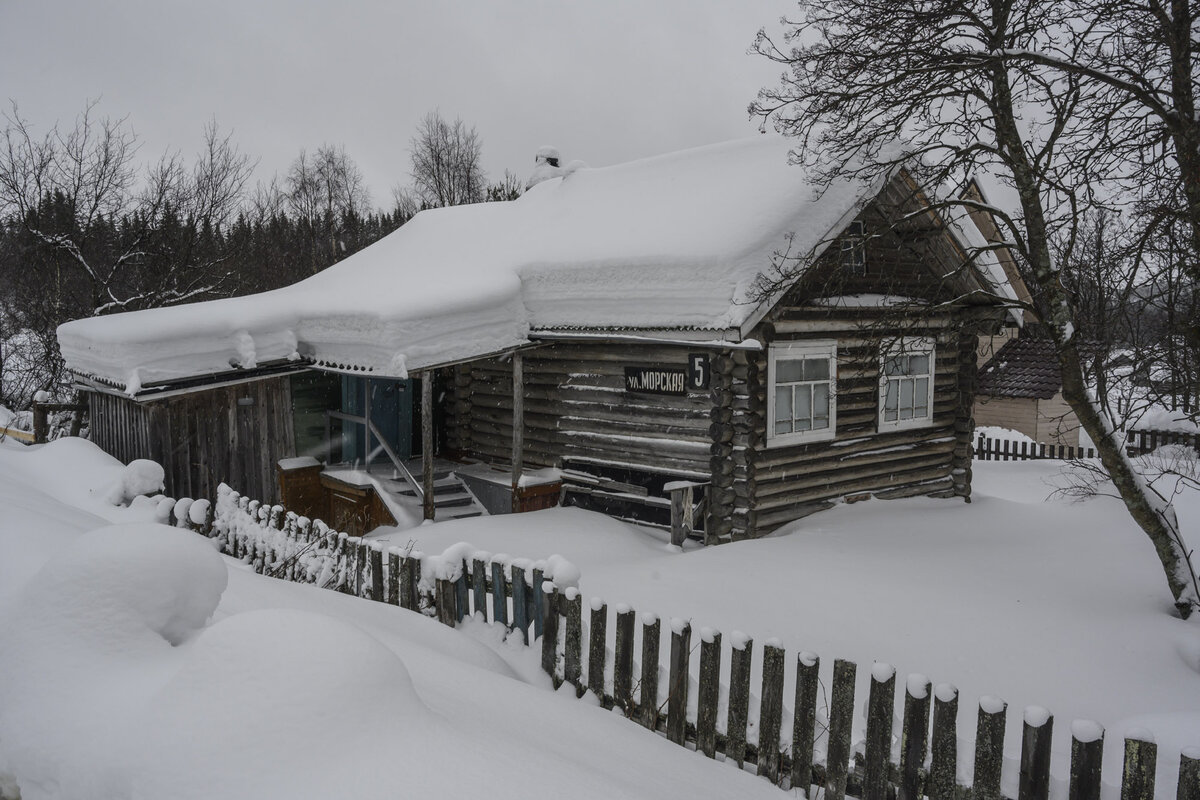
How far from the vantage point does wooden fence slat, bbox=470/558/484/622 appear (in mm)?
5523

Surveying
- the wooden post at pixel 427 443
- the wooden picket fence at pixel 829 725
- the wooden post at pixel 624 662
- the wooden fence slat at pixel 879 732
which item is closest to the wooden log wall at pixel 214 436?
the wooden post at pixel 427 443

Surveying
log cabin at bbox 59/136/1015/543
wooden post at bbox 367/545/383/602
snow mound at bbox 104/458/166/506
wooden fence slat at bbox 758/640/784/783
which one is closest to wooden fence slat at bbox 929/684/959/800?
wooden fence slat at bbox 758/640/784/783

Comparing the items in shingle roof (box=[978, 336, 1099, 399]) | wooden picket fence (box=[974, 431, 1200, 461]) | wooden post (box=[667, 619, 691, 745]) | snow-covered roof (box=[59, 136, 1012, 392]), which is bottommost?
wooden picket fence (box=[974, 431, 1200, 461])

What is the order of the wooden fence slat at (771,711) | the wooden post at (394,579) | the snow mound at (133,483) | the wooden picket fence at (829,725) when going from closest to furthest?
the wooden picket fence at (829,725)
the wooden fence slat at (771,711)
the wooden post at (394,579)
the snow mound at (133,483)

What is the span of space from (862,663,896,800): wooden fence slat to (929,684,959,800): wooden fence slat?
0.72 ft

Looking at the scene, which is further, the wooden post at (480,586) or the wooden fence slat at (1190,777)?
the wooden post at (480,586)

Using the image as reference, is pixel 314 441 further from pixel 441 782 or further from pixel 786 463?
pixel 441 782

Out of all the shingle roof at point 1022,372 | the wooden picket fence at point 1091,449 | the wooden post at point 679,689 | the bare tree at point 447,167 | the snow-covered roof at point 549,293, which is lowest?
the wooden picket fence at point 1091,449

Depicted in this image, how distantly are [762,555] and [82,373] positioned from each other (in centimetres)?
1194

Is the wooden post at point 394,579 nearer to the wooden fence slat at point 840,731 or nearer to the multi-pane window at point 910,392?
the wooden fence slat at point 840,731

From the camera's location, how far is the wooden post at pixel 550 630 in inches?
200

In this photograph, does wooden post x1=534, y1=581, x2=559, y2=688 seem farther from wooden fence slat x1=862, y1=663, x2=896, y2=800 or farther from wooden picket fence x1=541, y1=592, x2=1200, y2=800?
wooden fence slat x1=862, y1=663, x2=896, y2=800

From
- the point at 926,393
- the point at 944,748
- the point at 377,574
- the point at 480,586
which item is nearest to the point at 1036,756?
the point at 944,748

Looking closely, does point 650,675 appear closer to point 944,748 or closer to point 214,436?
point 944,748
